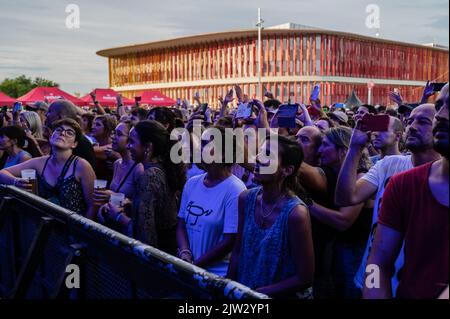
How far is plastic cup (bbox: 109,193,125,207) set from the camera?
366cm

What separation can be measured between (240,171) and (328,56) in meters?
49.2

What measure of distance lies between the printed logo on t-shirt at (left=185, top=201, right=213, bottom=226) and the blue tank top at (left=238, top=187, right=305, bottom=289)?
2.09ft

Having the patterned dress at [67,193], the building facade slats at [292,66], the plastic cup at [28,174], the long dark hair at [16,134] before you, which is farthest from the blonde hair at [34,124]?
the building facade slats at [292,66]

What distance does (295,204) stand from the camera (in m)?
2.63

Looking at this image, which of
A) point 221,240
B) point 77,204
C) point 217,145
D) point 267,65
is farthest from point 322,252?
point 267,65

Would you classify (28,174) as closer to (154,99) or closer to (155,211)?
(155,211)

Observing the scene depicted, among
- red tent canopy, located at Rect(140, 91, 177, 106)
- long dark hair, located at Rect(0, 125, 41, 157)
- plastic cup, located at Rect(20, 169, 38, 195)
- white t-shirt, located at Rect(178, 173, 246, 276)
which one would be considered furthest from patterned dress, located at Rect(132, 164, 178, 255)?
red tent canopy, located at Rect(140, 91, 177, 106)

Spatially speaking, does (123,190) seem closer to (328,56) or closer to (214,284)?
(214,284)

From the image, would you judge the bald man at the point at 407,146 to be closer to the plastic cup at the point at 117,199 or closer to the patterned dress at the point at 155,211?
the patterned dress at the point at 155,211

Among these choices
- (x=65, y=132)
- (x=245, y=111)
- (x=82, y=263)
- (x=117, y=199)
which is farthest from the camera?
(x=245, y=111)

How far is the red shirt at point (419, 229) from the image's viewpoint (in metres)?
1.71

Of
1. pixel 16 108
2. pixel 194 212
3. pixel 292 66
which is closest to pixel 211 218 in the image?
pixel 194 212

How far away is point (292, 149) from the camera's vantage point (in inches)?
113

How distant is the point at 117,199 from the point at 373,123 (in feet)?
6.32
